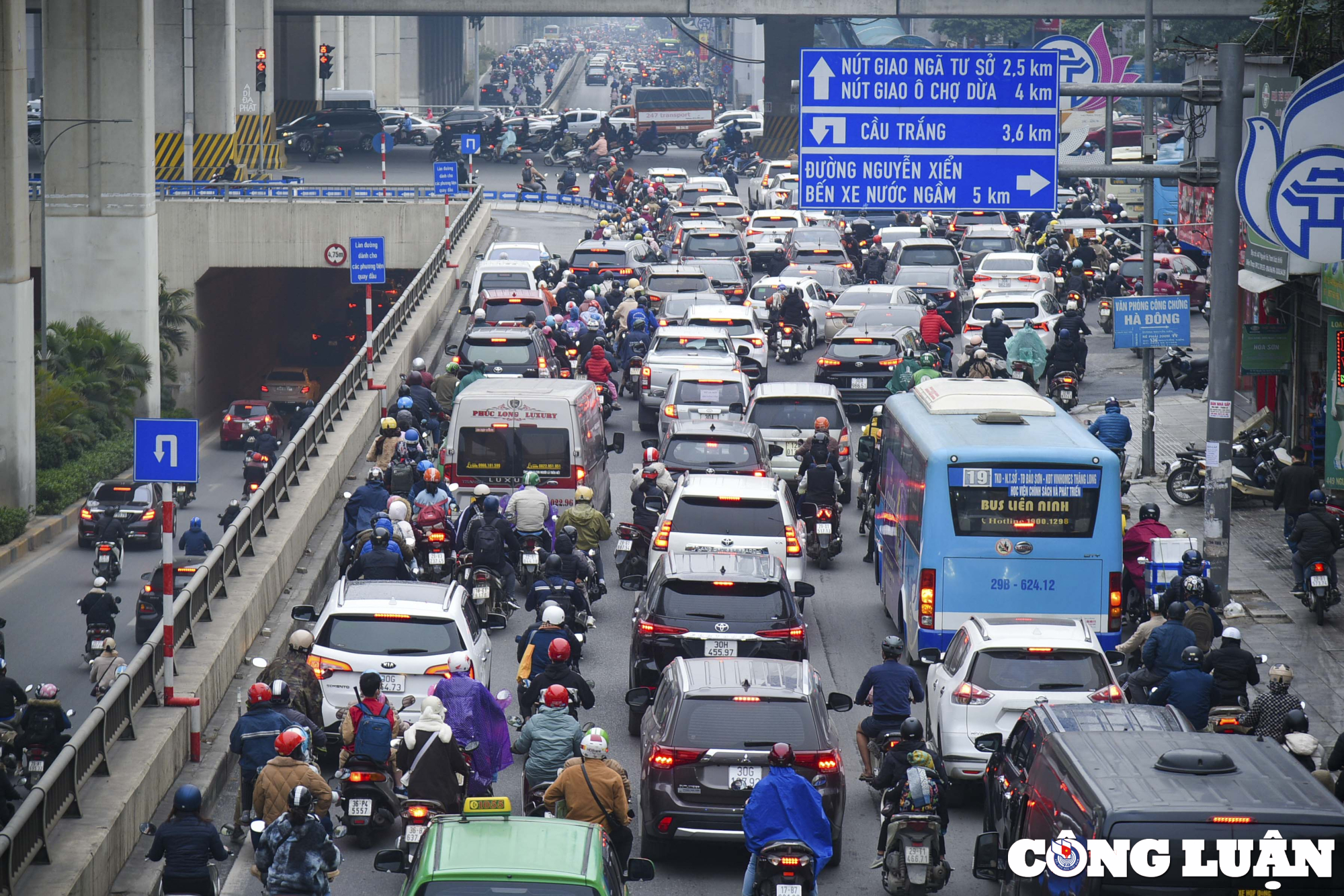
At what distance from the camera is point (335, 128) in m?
77.2

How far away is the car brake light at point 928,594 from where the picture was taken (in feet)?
55.5

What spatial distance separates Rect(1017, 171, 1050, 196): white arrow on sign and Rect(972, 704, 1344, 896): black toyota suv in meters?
9.88

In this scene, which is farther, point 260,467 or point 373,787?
point 260,467

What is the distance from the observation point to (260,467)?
32.8 m

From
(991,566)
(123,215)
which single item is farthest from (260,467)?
(991,566)

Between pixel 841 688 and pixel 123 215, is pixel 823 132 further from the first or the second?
pixel 123 215

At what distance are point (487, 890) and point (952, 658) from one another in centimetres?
721

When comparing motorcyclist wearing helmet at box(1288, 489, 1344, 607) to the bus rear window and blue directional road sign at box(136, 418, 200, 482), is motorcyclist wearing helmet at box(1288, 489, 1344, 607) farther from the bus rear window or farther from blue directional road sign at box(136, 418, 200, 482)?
blue directional road sign at box(136, 418, 200, 482)

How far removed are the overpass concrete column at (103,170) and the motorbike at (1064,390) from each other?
70.7ft

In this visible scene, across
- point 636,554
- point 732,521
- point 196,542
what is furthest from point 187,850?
point 196,542

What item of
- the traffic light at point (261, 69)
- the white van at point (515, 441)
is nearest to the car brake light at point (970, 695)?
the white van at point (515, 441)

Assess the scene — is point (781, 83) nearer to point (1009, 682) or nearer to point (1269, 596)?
point (1269, 596)

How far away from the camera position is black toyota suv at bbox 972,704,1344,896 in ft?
27.1

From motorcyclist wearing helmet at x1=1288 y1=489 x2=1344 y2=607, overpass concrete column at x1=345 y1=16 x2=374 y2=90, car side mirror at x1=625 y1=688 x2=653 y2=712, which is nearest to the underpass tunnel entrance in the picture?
overpass concrete column at x1=345 y1=16 x2=374 y2=90
